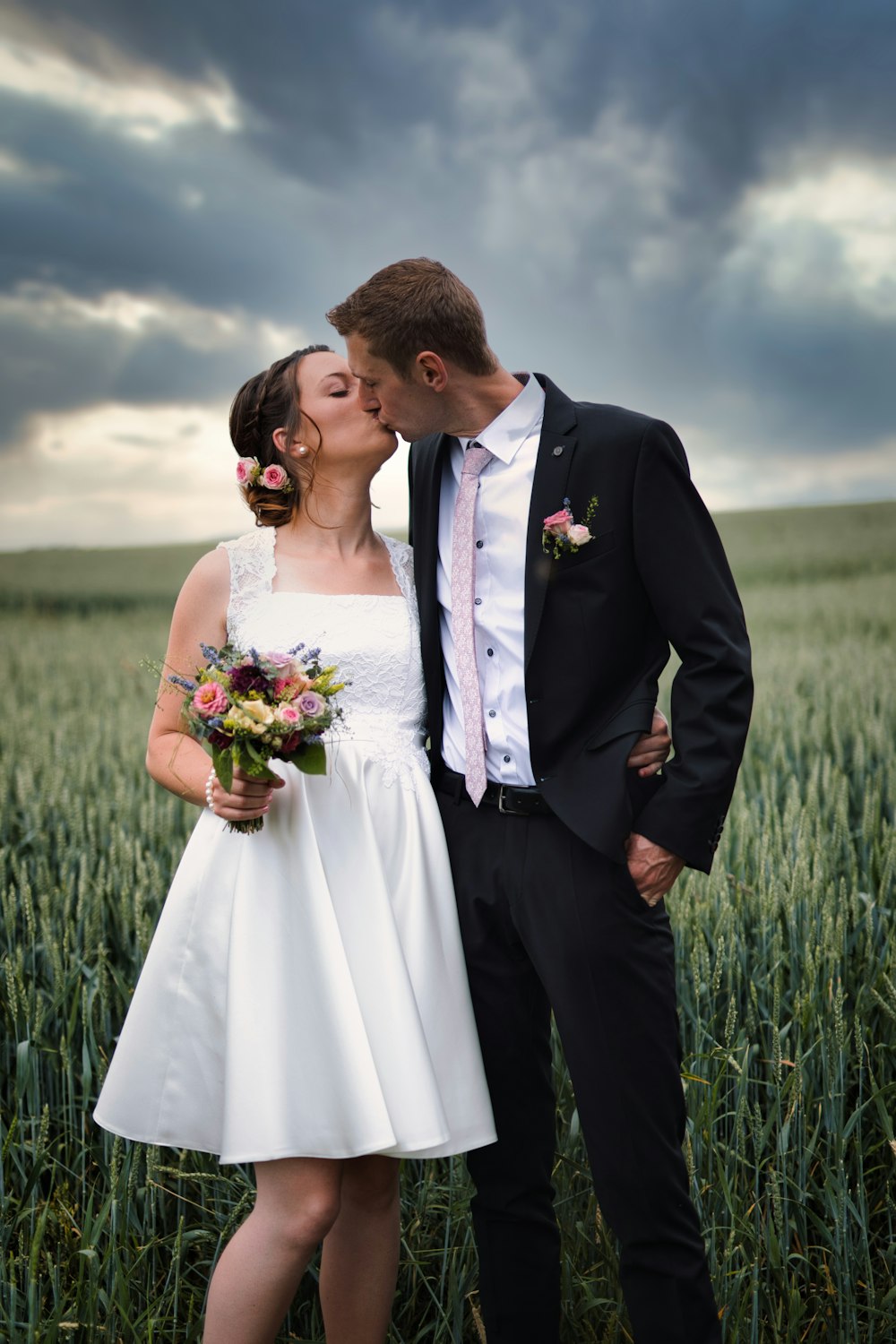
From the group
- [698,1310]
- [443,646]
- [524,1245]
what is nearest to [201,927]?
[443,646]

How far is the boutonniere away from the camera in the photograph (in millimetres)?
2275

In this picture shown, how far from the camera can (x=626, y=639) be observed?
93.4 inches

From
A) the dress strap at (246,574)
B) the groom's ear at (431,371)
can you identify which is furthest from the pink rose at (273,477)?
the groom's ear at (431,371)

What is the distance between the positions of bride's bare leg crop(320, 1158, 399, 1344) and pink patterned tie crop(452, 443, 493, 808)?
875 mm

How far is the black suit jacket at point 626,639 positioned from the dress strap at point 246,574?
0.67 meters

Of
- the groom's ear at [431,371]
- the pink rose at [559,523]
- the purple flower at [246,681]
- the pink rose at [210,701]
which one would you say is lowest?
the pink rose at [210,701]

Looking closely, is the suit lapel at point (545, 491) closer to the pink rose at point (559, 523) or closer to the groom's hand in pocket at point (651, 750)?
the pink rose at point (559, 523)

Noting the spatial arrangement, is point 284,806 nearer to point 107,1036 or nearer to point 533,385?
point 533,385

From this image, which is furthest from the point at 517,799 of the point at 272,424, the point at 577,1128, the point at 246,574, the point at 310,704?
the point at 272,424

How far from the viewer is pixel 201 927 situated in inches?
89.7

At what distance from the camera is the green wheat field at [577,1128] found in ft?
8.41

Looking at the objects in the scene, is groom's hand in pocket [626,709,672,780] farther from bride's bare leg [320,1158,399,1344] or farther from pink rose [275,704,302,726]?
bride's bare leg [320,1158,399,1344]

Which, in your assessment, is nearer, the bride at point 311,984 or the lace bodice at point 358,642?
the bride at point 311,984

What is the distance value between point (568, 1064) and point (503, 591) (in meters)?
1.06
